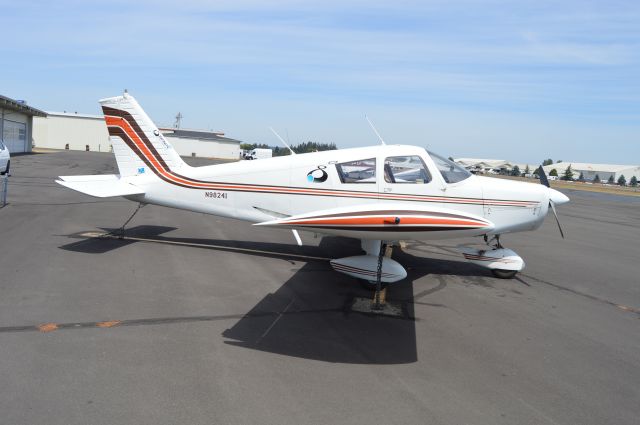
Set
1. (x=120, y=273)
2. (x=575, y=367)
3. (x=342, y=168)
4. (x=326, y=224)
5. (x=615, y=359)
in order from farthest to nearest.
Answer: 1. (x=342, y=168)
2. (x=120, y=273)
3. (x=326, y=224)
4. (x=615, y=359)
5. (x=575, y=367)

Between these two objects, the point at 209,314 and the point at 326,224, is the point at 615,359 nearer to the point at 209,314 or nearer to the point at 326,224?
the point at 326,224

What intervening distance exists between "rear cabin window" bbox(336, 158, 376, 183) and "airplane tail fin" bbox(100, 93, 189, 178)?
11.4 ft

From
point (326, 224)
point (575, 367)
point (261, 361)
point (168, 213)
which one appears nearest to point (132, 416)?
point (261, 361)

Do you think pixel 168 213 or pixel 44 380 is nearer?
pixel 44 380

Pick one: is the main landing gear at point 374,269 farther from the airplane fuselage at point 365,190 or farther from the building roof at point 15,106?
the building roof at point 15,106

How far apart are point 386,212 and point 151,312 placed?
129 inches

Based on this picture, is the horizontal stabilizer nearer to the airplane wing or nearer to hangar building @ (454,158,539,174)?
the airplane wing

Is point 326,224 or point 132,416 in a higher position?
point 326,224

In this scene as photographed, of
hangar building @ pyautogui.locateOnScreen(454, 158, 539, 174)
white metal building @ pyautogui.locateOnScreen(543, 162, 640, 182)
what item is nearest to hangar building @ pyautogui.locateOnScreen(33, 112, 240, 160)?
hangar building @ pyautogui.locateOnScreen(454, 158, 539, 174)

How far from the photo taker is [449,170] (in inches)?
303

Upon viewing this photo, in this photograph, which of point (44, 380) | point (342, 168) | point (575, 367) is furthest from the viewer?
point (342, 168)

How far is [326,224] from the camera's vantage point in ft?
20.5

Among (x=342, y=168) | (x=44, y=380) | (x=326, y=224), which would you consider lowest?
(x=44, y=380)

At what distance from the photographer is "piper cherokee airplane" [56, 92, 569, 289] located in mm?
6367
